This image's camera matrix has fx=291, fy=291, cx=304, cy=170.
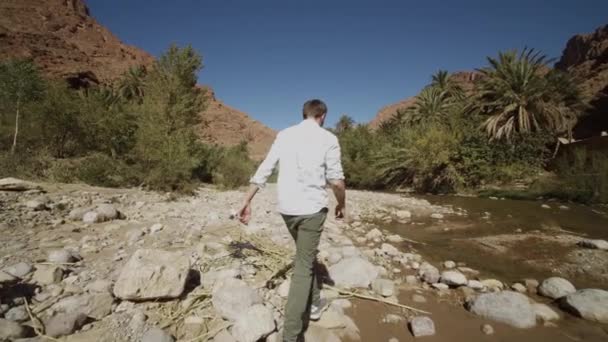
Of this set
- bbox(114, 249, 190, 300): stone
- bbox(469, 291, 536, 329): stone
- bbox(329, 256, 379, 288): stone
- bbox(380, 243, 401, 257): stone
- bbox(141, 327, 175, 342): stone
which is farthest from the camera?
bbox(380, 243, 401, 257): stone

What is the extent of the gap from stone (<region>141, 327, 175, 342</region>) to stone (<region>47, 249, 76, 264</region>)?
1.86m

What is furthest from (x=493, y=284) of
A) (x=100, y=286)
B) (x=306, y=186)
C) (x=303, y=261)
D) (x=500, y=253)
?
(x=100, y=286)

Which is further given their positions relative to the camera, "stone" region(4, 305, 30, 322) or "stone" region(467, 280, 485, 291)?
"stone" region(467, 280, 485, 291)

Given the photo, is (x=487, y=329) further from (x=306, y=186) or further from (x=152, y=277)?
(x=152, y=277)

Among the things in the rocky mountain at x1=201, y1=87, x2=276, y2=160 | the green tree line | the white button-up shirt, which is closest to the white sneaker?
the white button-up shirt

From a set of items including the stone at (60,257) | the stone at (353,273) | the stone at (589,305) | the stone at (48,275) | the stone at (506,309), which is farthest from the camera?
the stone at (353,273)

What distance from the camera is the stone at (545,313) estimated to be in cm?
311

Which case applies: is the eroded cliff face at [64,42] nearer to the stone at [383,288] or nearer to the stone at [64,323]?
the stone at [64,323]

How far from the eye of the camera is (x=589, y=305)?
315 cm

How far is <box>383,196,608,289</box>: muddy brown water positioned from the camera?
475cm

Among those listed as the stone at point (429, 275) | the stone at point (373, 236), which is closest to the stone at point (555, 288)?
the stone at point (429, 275)

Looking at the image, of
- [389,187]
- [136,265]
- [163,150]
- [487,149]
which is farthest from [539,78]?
[136,265]

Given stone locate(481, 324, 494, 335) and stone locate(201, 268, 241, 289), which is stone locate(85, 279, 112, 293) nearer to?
stone locate(201, 268, 241, 289)

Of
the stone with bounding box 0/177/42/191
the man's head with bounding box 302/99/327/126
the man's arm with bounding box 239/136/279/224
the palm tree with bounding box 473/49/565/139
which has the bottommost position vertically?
the stone with bounding box 0/177/42/191
